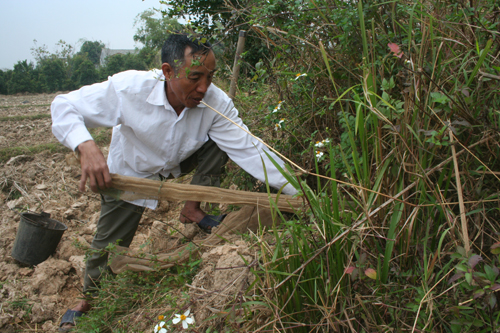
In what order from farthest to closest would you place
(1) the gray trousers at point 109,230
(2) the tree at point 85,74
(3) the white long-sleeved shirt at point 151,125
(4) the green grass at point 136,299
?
(2) the tree at point 85,74 < (1) the gray trousers at point 109,230 < (3) the white long-sleeved shirt at point 151,125 < (4) the green grass at point 136,299

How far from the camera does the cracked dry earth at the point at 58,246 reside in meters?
2.04

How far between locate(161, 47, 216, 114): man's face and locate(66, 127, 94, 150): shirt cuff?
0.61 meters

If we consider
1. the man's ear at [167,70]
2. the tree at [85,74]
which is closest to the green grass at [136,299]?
the man's ear at [167,70]

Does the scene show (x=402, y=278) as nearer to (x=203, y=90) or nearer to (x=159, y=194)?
(x=159, y=194)

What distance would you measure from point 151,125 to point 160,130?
0.26 feet

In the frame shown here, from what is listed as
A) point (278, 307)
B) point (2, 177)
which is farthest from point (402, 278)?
point (2, 177)

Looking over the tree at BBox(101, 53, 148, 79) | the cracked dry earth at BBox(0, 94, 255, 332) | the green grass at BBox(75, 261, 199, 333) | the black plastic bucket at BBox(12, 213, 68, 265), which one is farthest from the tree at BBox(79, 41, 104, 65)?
the green grass at BBox(75, 261, 199, 333)

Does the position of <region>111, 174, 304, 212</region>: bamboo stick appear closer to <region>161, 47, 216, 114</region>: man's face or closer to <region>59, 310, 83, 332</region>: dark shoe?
<region>161, 47, 216, 114</region>: man's face

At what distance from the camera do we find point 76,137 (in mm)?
2100

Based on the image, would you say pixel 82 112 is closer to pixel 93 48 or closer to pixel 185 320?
pixel 185 320

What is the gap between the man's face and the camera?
229 centimetres

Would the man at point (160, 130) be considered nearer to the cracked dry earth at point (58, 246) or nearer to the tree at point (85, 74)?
the cracked dry earth at point (58, 246)

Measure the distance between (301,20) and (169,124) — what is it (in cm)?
120

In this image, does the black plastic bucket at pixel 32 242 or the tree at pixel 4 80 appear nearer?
the black plastic bucket at pixel 32 242
